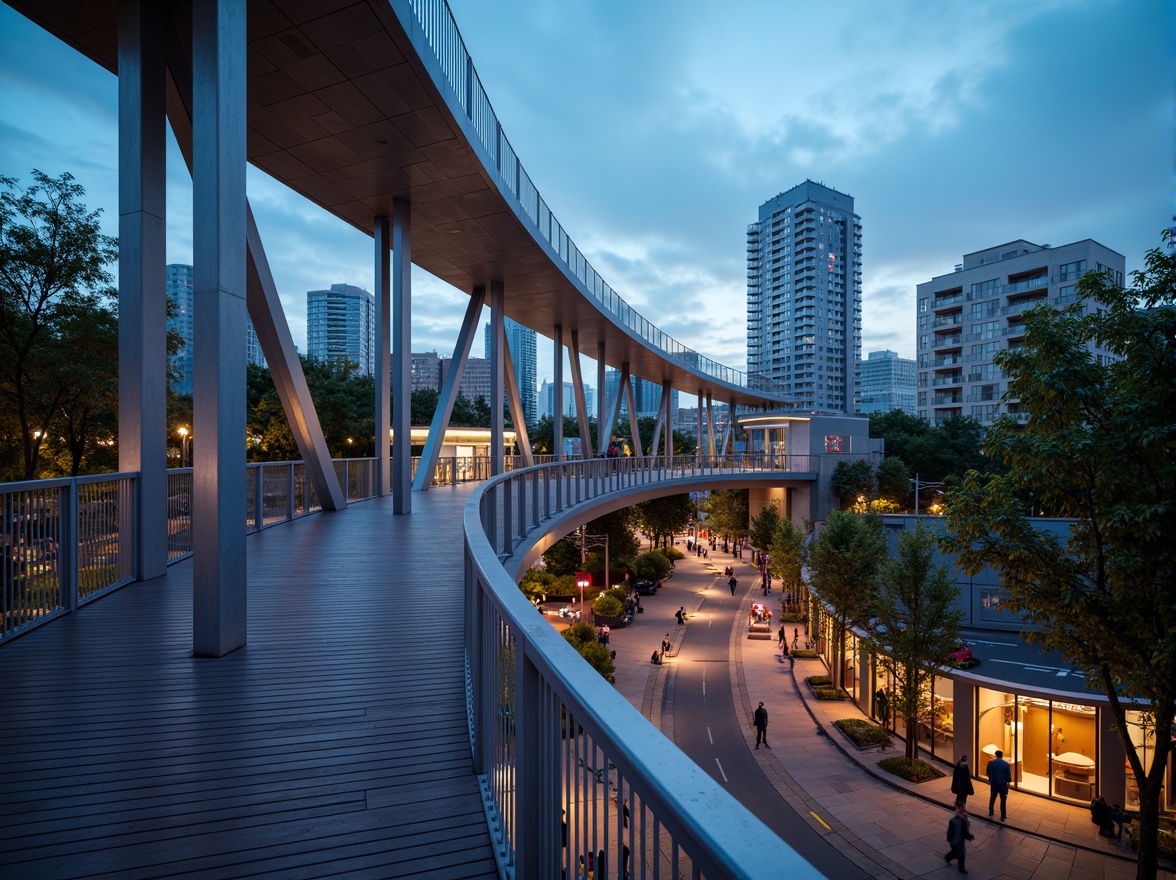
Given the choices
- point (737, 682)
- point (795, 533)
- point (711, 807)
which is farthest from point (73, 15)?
point (795, 533)

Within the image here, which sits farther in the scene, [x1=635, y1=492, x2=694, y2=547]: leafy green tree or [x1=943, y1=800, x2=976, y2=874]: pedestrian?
[x1=635, y1=492, x2=694, y2=547]: leafy green tree

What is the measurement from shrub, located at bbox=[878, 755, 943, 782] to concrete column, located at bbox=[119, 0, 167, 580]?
18250mm

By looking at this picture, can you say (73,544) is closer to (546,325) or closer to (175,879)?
(175,879)

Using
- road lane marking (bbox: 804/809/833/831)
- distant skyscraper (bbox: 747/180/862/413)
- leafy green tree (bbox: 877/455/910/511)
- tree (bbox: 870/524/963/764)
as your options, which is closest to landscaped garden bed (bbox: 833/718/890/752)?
tree (bbox: 870/524/963/764)

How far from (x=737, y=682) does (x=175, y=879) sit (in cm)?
2404

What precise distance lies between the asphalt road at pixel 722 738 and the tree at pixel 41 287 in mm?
18362

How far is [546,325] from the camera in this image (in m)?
28.2

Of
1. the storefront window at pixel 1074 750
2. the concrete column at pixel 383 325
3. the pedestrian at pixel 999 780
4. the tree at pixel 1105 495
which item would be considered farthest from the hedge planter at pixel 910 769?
the concrete column at pixel 383 325

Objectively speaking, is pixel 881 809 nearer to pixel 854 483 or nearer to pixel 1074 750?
pixel 1074 750

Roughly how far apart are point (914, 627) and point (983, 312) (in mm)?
53343

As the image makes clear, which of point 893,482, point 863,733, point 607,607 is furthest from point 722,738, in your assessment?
point 893,482

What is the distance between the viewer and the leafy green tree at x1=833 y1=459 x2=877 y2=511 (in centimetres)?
4253

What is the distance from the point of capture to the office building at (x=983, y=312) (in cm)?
5259

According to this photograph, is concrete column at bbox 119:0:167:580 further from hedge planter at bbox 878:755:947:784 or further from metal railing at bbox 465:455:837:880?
hedge planter at bbox 878:755:947:784
